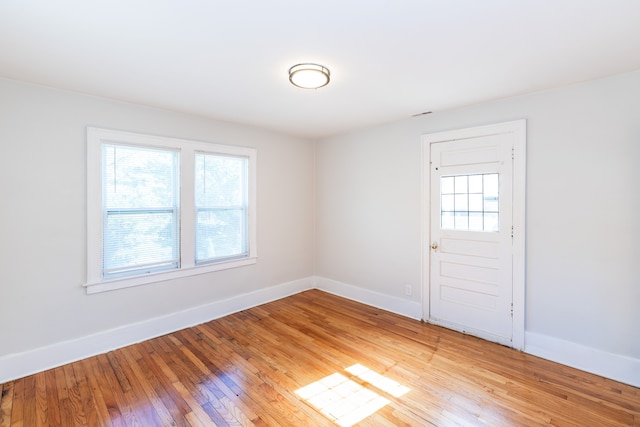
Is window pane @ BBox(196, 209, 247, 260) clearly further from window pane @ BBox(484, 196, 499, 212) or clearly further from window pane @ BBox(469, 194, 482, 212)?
window pane @ BBox(484, 196, 499, 212)

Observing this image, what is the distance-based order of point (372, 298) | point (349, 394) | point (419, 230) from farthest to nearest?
point (372, 298) < point (419, 230) < point (349, 394)

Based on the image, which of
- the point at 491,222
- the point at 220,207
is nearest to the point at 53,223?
the point at 220,207

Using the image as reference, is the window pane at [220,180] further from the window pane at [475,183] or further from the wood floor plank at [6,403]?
the window pane at [475,183]

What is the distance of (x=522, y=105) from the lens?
2.91 meters

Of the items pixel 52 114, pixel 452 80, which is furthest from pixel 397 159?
pixel 52 114

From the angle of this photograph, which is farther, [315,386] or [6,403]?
[315,386]

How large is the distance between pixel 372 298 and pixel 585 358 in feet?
7.56

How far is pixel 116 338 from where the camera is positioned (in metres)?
3.00

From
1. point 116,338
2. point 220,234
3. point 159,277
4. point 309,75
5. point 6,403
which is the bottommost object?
point 6,403

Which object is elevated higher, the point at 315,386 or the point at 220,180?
the point at 220,180

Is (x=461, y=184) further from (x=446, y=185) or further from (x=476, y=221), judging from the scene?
(x=476, y=221)

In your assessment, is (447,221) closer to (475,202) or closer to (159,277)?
(475,202)

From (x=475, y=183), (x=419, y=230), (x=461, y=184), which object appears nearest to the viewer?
(x=475, y=183)

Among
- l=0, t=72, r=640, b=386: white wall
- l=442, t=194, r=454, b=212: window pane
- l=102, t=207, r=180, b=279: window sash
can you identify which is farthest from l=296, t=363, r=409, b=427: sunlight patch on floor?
l=102, t=207, r=180, b=279: window sash
